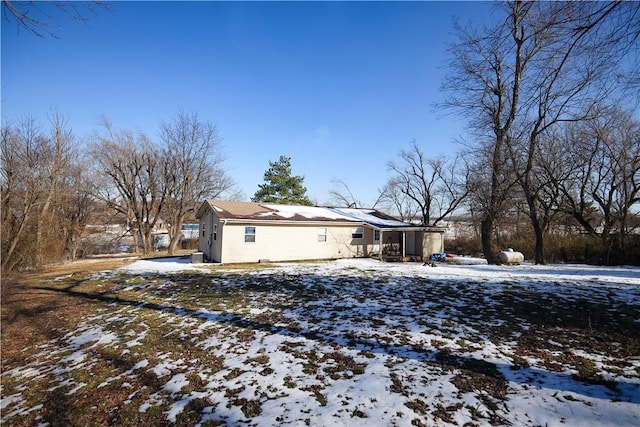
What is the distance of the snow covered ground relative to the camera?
331cm

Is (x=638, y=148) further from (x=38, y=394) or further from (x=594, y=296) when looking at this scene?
(x=38, y=394)

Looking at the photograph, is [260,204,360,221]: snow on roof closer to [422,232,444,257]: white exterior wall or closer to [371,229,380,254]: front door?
[371,229,380,254]: front door

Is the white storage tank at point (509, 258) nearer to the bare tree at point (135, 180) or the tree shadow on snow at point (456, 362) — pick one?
the tree shadow on snow at point (456, 362)

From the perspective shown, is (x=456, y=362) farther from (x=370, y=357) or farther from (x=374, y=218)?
(x=374, y=218)

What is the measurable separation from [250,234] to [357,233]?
716cm

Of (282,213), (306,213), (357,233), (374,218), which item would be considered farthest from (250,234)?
(374,218)

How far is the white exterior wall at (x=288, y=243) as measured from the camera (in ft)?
53.2

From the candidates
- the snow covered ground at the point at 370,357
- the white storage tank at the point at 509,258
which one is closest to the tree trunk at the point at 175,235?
the snow covered ground at the point at 370,357

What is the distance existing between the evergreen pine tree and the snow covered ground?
1032 inches

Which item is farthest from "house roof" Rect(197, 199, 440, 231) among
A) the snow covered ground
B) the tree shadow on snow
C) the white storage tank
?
the tree shadow on snow

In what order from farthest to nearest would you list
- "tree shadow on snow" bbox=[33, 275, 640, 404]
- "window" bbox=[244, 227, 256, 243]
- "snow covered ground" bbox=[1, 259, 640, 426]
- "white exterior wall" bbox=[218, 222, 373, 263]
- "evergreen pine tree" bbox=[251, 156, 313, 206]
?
"evergreen pine tree" bbox=[251, 156, 313, 206], "window" bbox=[244, 227, 256, 243], "white exterior wall" bbox=[218, 222, 373, 263], "tree shadow on snow" bbox=[33, 275, 640, 404], "snow covered ground" bbox=[1, 259, 640, 426]

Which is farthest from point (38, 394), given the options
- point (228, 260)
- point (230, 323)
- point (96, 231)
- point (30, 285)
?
point (96, 231)

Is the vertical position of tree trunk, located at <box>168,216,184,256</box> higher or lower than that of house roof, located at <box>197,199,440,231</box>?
lower

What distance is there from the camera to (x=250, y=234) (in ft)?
54.5
